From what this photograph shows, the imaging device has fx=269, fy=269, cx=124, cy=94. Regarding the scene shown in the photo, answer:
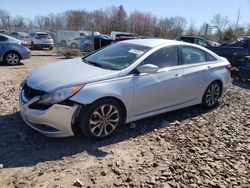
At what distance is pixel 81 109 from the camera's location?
152 inches

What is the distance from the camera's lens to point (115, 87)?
4129 millimetres

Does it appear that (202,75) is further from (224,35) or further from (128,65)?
(224,35)

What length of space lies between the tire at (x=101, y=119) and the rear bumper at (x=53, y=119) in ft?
0.60

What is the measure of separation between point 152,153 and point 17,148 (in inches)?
77.5

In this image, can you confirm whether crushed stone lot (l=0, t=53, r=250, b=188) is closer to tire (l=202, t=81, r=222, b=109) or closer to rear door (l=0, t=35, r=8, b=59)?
tire (l=202, t=81, r=222, b=109)

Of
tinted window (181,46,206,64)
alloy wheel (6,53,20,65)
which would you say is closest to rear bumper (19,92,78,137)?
tinted window (181,46,206,64)

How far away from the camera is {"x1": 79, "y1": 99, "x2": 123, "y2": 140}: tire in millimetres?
3930

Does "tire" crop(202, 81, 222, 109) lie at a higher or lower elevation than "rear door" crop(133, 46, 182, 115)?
lower

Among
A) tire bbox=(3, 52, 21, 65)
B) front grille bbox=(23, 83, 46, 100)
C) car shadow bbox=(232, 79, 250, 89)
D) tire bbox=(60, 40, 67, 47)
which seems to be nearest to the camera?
front grille bbox=(23, 83, 46, 100)

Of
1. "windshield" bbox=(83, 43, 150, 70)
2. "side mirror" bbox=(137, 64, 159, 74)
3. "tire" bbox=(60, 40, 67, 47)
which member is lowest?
"tire" bbox=(60, 40, 67, 47)

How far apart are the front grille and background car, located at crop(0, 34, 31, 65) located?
7628 mm

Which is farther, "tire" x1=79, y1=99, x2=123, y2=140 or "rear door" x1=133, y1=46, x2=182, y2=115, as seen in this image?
"rear door" x1=133, y1=46, x2=182, y2=115

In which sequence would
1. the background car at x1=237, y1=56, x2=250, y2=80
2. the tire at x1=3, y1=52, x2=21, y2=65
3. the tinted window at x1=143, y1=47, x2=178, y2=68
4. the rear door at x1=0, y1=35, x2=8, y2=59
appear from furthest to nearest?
the tire at x1=3, y1=52, x2=21, y2=65, the rear door at x1=0, y1=35, x2=8, y2=59, the background car at x1=237, y1=56, x2=250, y2=80, the tinted window at x1=143, y1=47, x2=178, y2=68

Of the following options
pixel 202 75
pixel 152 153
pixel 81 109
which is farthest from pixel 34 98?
pixel 202 75
